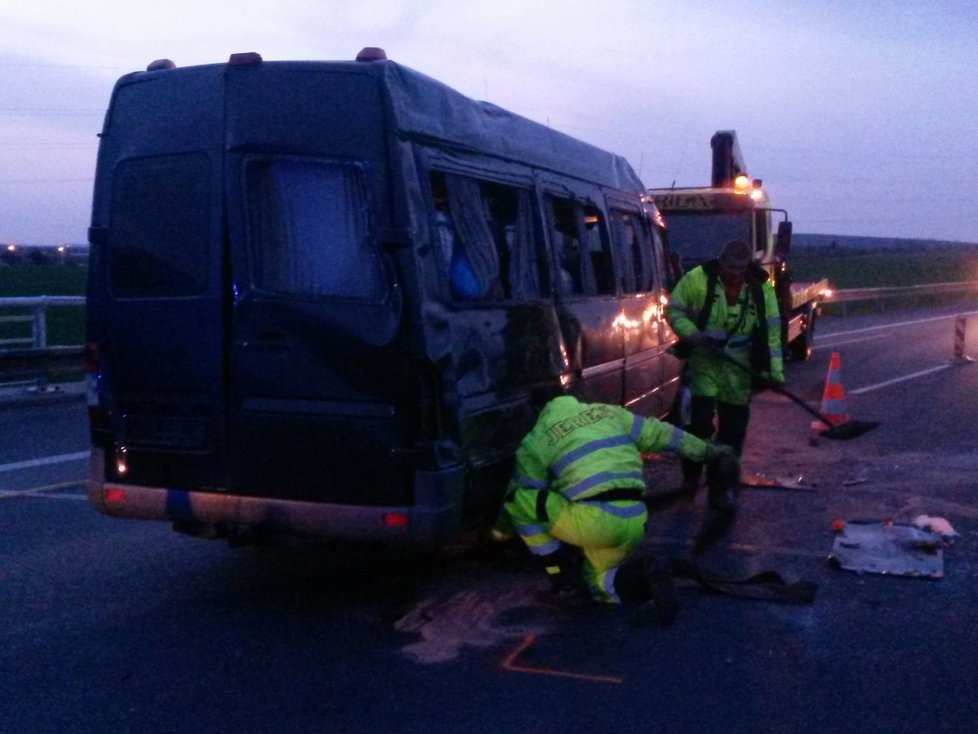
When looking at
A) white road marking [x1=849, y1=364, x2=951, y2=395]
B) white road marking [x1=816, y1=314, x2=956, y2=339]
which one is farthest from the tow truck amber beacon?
white road marking [x1=816, y1=314, x2=956, y2=339]

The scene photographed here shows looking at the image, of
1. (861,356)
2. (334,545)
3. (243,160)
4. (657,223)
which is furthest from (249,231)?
(861,356)

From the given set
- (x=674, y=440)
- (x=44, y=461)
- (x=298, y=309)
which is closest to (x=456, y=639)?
(x=674, y=440)

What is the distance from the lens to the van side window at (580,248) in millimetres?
7633

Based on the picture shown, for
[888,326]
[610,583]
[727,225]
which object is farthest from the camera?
[888,326]

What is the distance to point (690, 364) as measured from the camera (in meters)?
8.89

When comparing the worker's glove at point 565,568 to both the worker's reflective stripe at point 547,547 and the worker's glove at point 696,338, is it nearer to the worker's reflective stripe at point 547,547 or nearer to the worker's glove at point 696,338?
the worker's reflective stripe at point 547,547

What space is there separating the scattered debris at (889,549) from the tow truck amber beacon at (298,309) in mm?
2127

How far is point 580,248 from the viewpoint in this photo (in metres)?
8.12

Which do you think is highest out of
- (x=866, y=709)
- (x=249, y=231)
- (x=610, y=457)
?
(x=249, y=231)

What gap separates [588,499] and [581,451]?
238 millimetres

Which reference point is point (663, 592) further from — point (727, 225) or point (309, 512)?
point (727, 225)

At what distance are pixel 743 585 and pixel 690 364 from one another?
101 inches

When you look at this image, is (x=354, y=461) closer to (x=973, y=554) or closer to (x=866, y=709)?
(x=866, y=709)

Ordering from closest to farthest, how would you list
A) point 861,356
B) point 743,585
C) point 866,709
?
1. point 866,709
2. point 743,585
3. point 861,356
